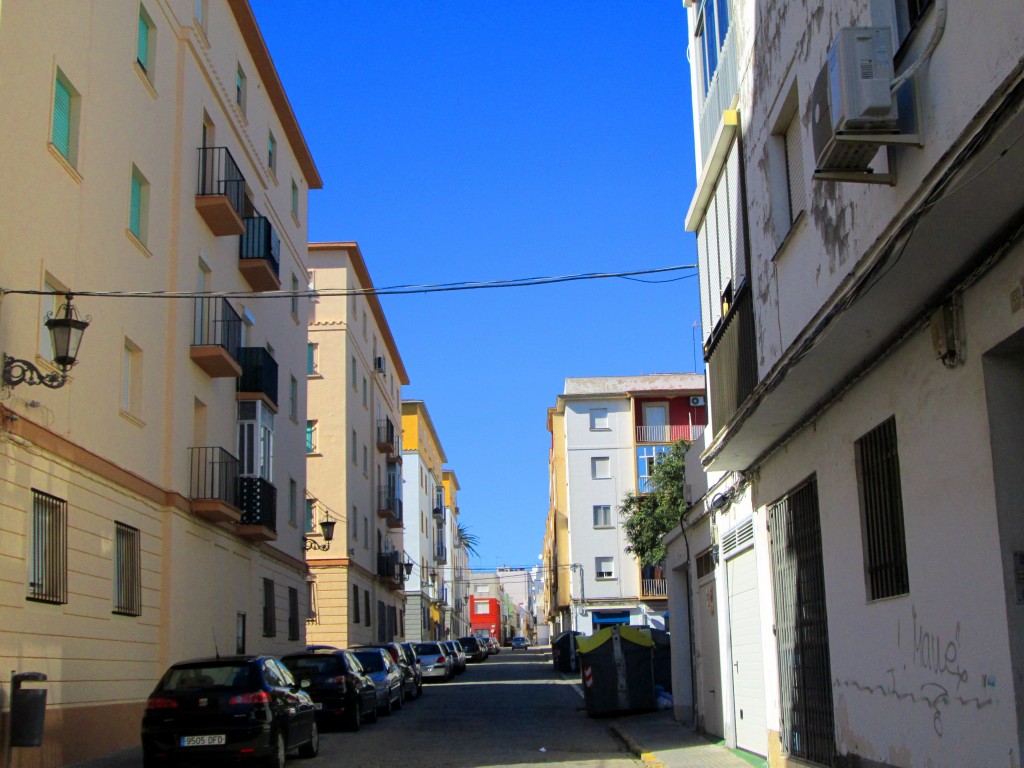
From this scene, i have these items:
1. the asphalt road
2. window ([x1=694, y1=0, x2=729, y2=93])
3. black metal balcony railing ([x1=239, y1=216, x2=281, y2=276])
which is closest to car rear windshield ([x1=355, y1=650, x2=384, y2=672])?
the asphalt road

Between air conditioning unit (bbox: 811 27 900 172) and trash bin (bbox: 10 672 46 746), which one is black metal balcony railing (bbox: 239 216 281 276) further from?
air conditioning unit (bbox: 811 27 900 172)

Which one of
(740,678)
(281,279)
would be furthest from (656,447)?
(740,678)

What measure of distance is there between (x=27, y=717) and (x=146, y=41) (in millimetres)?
12355

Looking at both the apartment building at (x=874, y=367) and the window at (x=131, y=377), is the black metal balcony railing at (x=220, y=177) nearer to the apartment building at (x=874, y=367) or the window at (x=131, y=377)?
the window at (x=131, y=377)

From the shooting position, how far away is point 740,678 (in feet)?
49.4

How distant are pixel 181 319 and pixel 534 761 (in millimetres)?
11037

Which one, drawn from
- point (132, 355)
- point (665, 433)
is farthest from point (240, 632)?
point (665, 433)

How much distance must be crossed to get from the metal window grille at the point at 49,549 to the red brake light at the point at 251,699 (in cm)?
286

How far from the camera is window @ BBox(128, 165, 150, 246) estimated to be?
62.7 ft

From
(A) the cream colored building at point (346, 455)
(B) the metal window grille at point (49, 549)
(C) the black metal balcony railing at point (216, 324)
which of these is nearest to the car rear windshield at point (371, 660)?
(C) the black metal balcony railing at point (216, 324)

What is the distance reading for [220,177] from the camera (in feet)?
77.6

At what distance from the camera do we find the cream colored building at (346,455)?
41.3 meters

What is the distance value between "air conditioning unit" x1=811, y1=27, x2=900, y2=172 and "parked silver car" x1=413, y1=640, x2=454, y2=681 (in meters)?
36.8

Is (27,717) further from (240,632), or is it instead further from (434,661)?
(434,661)
